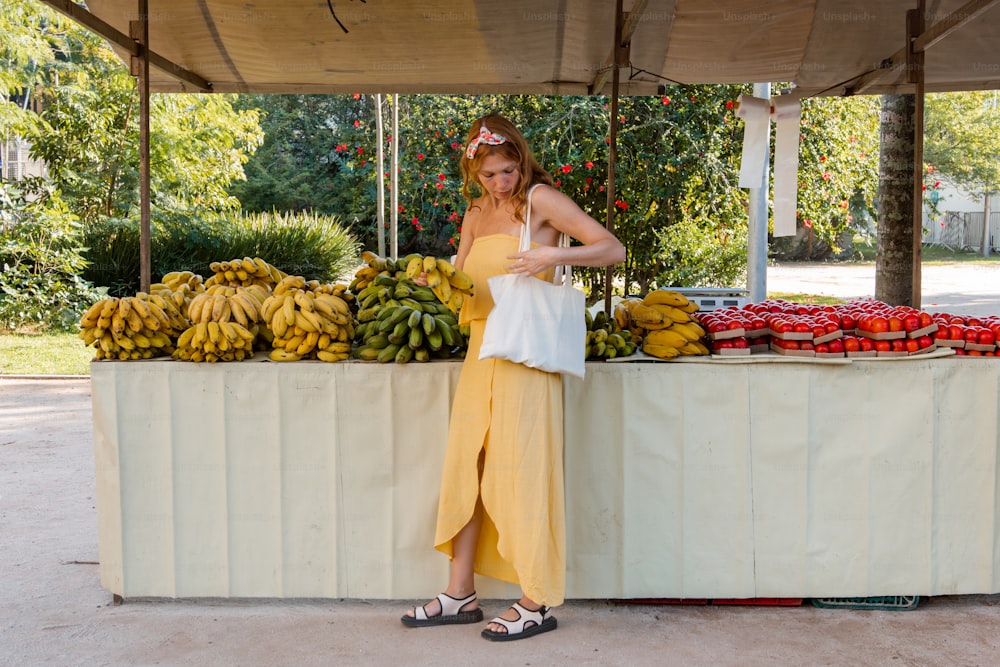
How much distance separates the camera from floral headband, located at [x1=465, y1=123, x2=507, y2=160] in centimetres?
360

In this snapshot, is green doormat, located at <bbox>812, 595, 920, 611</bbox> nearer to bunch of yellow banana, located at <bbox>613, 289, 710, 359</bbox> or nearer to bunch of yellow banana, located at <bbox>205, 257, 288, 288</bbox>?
bunch of yellow banana, located at <bbox>613, 289, 710, 359</bbox>

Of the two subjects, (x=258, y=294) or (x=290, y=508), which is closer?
(x=290, y=508)

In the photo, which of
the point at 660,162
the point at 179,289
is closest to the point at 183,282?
the point at 179,289

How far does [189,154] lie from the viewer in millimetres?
15992

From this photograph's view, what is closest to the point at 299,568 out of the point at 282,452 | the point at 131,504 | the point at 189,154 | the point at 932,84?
the point at 282,452

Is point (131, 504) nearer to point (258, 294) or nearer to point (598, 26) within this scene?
point (258, 294)

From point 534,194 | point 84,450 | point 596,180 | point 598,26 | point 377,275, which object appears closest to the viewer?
point 534,194

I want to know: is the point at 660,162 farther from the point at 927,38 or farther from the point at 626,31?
the point at 626,31

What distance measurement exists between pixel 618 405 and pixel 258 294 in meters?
1.76

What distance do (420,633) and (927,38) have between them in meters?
3.96

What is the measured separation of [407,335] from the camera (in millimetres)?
4105

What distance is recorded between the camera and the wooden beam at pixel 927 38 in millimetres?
4555
